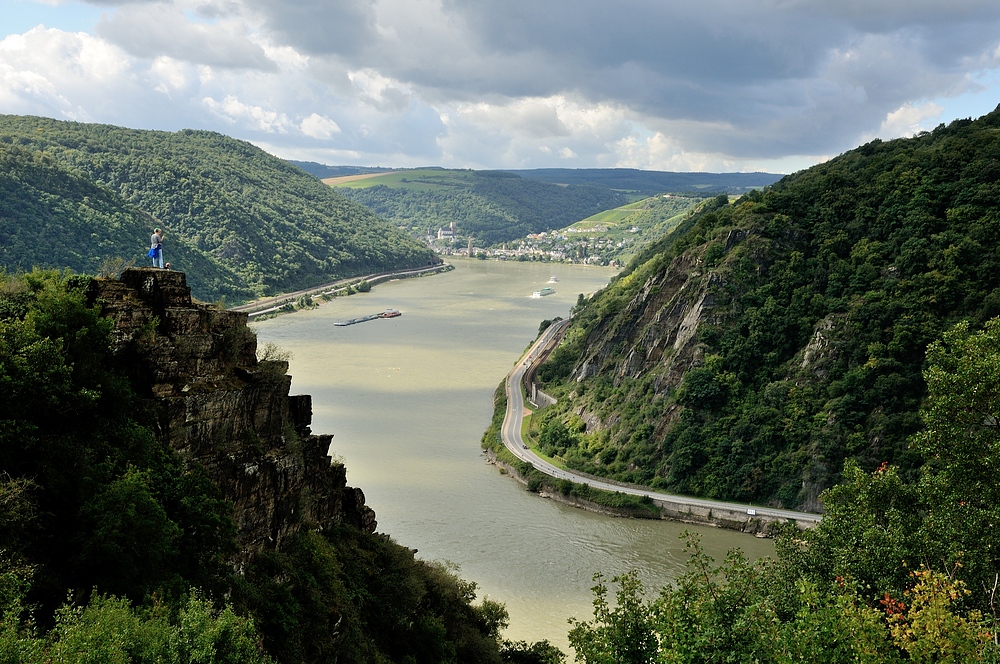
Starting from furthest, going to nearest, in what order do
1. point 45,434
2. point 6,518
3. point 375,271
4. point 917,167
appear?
1. point 375,271
2. point 917,167
3. point 45,434
4. point 6,518

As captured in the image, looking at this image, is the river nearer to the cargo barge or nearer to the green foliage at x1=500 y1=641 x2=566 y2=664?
the cargo barge

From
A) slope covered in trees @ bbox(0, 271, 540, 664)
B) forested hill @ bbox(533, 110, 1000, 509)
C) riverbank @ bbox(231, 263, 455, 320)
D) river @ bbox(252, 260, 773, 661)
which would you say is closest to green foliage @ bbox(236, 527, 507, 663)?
slope covered in trees @ bbox(0, 271, 540, 664)

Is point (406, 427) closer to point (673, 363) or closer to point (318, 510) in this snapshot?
point (673, 363)

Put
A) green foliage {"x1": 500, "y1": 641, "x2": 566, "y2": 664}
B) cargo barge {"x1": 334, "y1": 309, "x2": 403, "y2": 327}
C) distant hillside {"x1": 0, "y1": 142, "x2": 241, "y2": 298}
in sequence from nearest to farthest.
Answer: green foliage {"x1": 500, "y1": 641, "x2": 566, "y2": 664} → distant hillside {"x1": 0, "y1": 142, "x2": 241, "y2": 298} → cargo barge {"x1": 334, "y1": 309, "x2": 403, "y2": 327}

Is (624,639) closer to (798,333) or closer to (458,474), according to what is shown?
(458,474)

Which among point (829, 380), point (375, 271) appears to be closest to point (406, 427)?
point (829, 380)

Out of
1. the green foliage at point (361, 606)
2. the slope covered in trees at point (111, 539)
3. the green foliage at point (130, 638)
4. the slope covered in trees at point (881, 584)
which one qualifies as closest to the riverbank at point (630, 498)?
the green foliage at point (361, 606)
